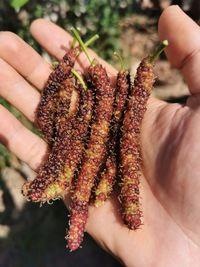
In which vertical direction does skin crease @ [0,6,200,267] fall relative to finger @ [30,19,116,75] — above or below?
below

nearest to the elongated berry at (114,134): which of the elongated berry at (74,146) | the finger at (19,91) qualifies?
the elongated berry at (74,146)

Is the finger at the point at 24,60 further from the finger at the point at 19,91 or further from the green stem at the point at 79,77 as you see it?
the green stem at the point at 79,77

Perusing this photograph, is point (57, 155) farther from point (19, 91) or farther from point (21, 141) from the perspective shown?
point (19, 91)

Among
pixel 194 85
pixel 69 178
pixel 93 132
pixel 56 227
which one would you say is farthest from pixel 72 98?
pixel 56 227

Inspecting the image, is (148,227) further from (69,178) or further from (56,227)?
(56,227)

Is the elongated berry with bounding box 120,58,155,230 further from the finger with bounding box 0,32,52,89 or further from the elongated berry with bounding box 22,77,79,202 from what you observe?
the finger with bounding box 0,32,52,89

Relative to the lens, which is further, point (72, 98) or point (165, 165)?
point (72, 98)

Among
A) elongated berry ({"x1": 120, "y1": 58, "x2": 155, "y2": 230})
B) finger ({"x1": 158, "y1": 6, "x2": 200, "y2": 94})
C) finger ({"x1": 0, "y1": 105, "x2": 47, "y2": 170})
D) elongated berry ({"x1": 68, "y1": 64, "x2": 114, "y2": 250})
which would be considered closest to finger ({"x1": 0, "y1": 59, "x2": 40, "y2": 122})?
finger ({"x1": 0, "y1": 105, "x2": 47, "y2": 170})
